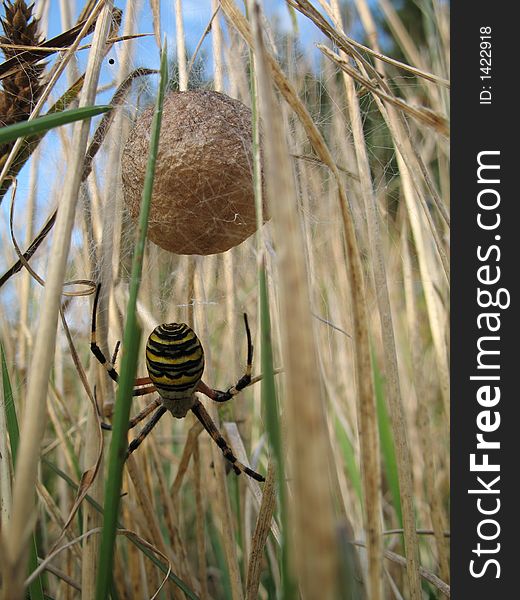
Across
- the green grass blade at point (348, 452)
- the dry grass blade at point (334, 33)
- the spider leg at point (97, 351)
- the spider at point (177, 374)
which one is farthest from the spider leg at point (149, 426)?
the dry grass blade at point (334, 33)

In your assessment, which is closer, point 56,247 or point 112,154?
point 56,247

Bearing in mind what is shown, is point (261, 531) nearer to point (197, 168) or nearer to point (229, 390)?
point (229, 390)

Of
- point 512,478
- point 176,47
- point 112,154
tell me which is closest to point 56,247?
point 112,154

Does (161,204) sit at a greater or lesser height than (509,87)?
lesser

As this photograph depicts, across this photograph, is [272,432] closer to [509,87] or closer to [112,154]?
[112,154]

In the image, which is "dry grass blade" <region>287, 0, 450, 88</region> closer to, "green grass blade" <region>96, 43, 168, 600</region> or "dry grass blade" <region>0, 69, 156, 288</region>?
"dry grass blade" <region>0, 69, 156, 288</region>

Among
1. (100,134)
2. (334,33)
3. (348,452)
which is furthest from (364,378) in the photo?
(348,452)

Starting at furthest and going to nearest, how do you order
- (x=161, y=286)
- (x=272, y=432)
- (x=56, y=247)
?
(x=161, y=286)
(x=56, y=247)
(x=272, y=432)
